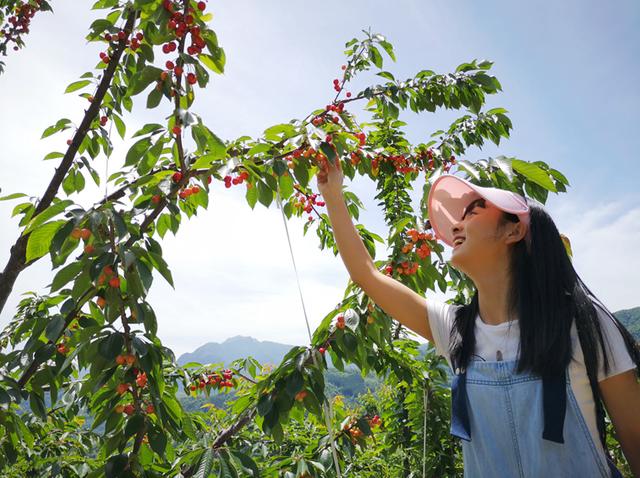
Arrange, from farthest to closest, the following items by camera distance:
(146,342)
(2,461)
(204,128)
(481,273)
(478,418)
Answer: (2,461), (204,128), (146,342), (481,273), (478,418)

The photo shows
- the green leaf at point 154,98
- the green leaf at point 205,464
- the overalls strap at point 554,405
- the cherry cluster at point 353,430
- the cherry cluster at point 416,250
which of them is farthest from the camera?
the cherry cluster at point 353,430

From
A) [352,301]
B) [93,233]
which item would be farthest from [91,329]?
[352,301]

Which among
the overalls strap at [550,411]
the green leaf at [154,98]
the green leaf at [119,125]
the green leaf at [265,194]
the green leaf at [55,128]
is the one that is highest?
the green leaf at [119,125]

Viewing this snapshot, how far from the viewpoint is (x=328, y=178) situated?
4.97ft

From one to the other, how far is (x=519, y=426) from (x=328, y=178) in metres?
0.90

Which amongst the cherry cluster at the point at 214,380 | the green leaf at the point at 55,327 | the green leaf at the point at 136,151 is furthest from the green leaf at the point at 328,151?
the cherry cluster at the point at 214,380

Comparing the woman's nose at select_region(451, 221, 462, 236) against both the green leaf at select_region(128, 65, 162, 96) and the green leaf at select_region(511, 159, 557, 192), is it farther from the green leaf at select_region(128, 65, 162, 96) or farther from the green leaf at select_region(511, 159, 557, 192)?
the green leaf at select_region(128, 65, 162, 96)

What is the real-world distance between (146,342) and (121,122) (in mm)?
1439

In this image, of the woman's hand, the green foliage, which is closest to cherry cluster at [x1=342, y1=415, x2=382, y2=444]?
the green foliage

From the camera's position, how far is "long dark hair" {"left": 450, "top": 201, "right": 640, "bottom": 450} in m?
0.95

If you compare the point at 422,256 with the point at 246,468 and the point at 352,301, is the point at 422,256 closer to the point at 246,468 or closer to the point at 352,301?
the point at 352,301

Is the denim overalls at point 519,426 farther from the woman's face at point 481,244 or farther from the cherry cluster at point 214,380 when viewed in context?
the cherry cluster at point 214,380

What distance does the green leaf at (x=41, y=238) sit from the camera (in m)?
1.30

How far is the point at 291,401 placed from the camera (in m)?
1.51
